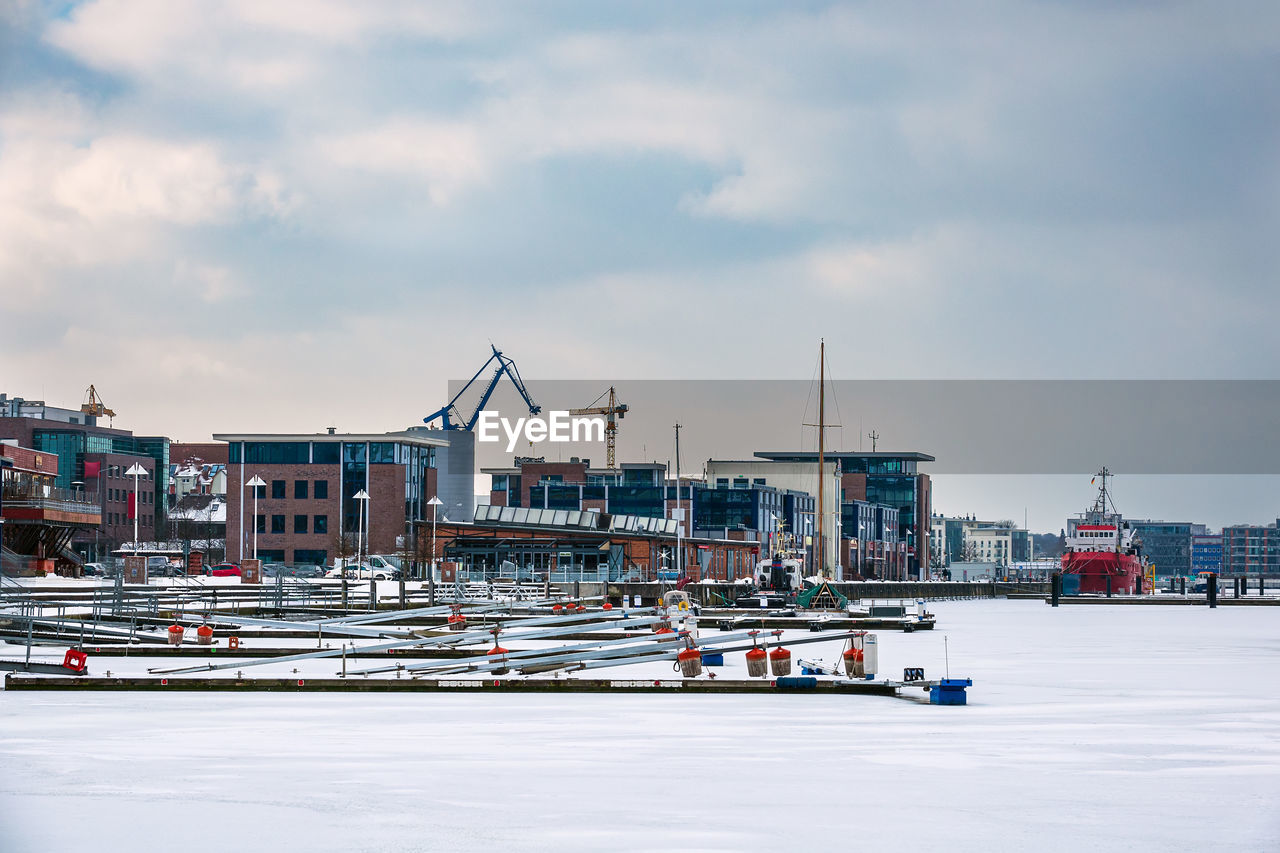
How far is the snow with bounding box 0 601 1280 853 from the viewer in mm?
13992

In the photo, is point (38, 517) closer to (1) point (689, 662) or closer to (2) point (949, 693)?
(1) point (689, 662)

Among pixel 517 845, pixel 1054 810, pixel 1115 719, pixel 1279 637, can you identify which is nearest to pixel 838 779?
pixel 1054 810

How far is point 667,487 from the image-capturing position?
160875 mm

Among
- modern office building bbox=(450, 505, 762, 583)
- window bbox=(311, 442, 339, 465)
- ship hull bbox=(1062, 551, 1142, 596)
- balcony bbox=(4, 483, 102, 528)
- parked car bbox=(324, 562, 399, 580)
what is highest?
window bbox=(311, 442, 339, 465)

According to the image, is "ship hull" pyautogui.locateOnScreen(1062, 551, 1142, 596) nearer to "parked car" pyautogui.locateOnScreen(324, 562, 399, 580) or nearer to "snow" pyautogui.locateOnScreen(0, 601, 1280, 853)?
"parked car" pyautogui.locateOnScreen(324, 562, 399, 580)

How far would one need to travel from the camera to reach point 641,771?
18.1 meters

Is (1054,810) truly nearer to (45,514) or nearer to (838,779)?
(838,779)

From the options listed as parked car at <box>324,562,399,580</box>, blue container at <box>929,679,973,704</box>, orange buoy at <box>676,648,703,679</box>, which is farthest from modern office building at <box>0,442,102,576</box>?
blue container at <box>929,679,973,704</box>

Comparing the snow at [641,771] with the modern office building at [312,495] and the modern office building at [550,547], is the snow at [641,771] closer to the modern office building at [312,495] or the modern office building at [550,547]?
the modern office building at [550,547]

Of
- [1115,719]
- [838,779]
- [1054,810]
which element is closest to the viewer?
→ [1054,810]

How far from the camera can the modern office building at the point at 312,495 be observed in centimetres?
13362

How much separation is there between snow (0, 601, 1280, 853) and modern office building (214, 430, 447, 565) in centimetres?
10639

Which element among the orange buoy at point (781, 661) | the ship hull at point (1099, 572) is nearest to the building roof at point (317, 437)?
the ship hull at point (1099, 572)

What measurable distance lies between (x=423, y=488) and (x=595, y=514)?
16.0 meters
